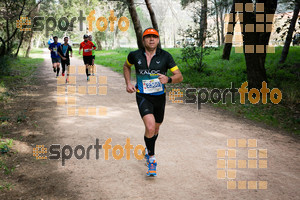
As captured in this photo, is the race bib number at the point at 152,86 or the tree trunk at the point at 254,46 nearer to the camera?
the race bib number at the point at 152,86

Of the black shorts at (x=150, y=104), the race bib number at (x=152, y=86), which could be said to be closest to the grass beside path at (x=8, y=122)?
the black shorts at (x=150, y=104)

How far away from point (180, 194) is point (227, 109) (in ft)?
18.7

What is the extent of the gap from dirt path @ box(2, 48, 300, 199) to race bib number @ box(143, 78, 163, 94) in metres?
1.45

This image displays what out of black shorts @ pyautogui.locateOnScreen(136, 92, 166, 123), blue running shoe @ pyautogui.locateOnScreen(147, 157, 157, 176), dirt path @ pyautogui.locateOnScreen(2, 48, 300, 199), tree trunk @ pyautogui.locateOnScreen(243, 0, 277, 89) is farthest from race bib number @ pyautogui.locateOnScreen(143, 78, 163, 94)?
tree trunk @ pyautogui.locateOnScreen(243, 0, 277, 89)

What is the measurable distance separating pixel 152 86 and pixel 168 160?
1.62 m

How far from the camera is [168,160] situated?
16.2 feet

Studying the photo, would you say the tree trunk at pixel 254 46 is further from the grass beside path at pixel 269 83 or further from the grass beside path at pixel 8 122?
the grass beside path at pixel 8 122

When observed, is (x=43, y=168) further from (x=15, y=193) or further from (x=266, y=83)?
(x=266, y=83)

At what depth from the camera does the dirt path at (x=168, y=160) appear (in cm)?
387

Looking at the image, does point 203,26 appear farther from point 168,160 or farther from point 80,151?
point 80,151

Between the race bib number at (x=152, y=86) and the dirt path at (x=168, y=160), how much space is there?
1.45 meters

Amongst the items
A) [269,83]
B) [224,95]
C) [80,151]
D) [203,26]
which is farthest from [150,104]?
[203,26]

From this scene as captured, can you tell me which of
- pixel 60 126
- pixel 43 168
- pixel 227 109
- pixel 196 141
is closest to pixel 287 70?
pixel 227 109

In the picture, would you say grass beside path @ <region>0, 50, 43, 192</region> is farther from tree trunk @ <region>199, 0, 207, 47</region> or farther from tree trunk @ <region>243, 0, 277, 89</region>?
tree trunk @ <region>199, 0, 207, 47</region>
